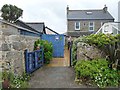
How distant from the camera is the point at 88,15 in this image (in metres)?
33.6

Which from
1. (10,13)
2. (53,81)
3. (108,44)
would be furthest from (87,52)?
(10,13)

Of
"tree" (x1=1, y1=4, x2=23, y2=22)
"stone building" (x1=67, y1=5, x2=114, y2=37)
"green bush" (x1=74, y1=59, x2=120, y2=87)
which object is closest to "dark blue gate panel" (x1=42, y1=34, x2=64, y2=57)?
"green bush" (x1=74, y1=59, x2=120, y2=87)

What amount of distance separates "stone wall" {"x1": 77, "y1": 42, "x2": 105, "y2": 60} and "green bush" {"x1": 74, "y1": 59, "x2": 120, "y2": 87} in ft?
4.36

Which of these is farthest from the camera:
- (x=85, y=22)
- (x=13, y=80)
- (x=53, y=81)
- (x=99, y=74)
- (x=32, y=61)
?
(x=85, y=22)

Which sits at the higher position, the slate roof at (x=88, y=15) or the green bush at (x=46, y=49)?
the slate roof at (x=88, y=15)

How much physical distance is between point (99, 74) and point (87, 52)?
7.84 feet

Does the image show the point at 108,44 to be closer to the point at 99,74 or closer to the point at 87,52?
the point at 87,52

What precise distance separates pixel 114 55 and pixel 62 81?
2.36 metres

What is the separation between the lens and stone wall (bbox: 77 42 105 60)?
8.99 metres

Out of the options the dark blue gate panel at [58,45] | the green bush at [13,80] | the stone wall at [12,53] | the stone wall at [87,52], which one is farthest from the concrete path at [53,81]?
the dark blue gate panel at [58,45]

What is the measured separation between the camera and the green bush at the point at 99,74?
6727mm

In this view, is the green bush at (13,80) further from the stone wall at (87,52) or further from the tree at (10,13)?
the tree at (10,13)

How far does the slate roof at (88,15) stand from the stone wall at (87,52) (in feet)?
77.6

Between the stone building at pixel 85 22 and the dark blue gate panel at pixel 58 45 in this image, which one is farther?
the stone building at pixel 85 22
